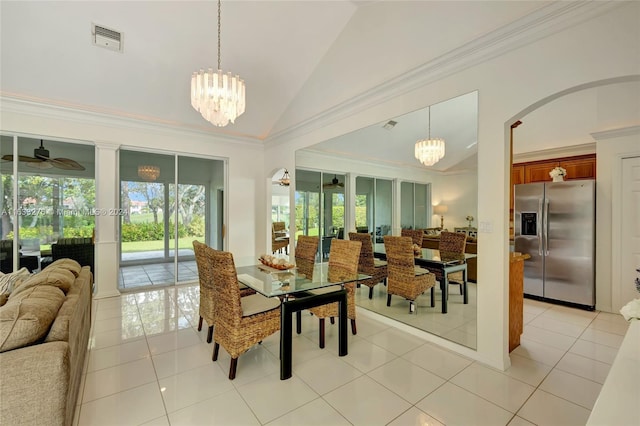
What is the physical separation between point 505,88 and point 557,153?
3.25 meters

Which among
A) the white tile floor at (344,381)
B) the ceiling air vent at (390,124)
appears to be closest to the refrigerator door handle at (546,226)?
the white tile floor at (344,381)

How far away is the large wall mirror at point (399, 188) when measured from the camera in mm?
2836

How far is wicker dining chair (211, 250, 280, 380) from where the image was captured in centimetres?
219

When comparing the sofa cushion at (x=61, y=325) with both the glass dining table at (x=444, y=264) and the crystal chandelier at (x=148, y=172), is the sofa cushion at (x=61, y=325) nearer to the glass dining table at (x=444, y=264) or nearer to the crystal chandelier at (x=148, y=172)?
the glass dining table at (x=444, y=264)

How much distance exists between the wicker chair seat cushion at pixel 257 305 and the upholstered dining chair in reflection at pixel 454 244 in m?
1.94

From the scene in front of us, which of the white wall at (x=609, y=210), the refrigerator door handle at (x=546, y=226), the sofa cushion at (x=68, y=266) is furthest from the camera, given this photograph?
the refrigerator door handle at (x=546, y=226)

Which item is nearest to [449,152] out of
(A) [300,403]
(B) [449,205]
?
(B) [449,205]

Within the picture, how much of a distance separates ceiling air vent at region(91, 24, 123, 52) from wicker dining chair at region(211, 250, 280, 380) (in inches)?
126

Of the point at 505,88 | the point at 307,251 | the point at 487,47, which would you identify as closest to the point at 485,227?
the point at 505,88

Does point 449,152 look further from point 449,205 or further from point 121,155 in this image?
point 121,155

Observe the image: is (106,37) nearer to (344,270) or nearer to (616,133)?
(344,270)

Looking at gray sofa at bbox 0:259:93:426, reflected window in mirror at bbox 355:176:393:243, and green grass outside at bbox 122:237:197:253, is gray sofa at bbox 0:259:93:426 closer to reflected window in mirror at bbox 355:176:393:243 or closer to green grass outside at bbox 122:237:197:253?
reflected window in mirror at bbox 355:176:393:243

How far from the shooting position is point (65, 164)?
439 cm

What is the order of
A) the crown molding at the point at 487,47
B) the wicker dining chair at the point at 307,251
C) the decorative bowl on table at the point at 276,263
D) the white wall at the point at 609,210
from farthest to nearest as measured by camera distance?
the white wall at the point at 609,210 → the wicker dining chair at the point at 307,251 → the decorative bowl on table at the point at 276,263 → the crown molding at the point at 487,47
